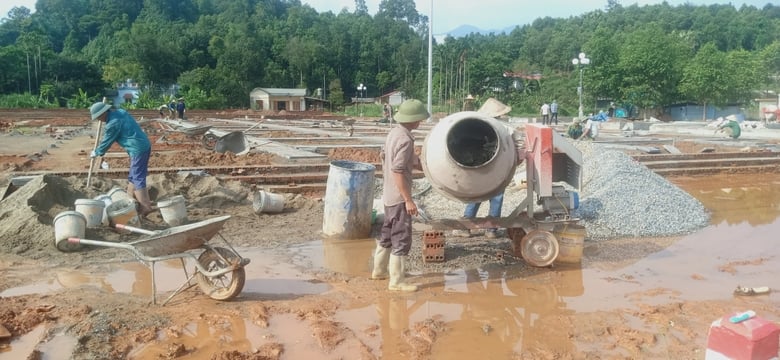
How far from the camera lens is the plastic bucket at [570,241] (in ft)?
17.9

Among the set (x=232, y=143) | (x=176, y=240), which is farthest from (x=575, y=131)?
(x=176, y=240)

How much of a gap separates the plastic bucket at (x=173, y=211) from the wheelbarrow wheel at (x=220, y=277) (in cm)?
216

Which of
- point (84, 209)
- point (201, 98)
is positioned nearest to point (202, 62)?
point (201, 98)

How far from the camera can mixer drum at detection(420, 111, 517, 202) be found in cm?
518

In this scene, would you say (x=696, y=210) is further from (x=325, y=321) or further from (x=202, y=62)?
(x=202, y=62)

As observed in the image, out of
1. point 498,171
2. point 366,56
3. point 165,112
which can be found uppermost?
point 366,56

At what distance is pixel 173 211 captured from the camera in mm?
6473

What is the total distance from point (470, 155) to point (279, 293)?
Result: 2.23m

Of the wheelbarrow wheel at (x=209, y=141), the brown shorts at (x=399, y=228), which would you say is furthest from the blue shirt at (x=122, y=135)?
the wheelbarrow wheel at (x=209, y=141)

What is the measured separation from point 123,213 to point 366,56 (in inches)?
3043

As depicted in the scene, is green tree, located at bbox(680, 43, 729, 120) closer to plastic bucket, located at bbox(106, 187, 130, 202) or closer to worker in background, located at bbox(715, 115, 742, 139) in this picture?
worker in background, located at bbox(715, 115, 742, 139)

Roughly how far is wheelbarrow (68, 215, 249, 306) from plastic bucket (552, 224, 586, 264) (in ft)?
9.66

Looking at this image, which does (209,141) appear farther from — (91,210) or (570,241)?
(570,241)

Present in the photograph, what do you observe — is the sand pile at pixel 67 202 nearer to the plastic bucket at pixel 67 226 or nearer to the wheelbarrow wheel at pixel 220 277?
the plastic bucket at pixel 67 226
